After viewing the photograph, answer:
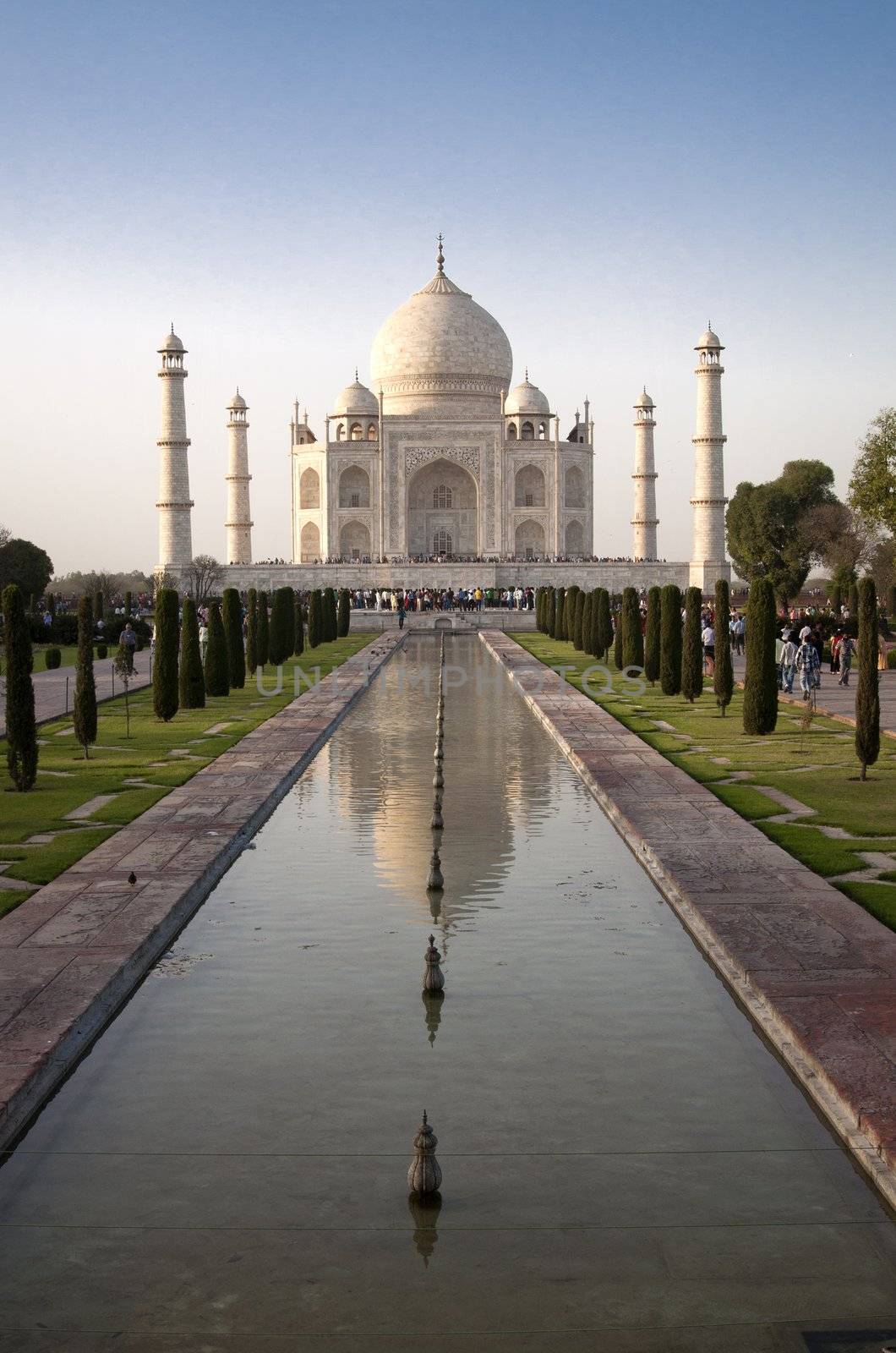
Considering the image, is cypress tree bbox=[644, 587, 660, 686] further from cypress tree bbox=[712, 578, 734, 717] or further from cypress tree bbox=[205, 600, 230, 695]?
cypress tree bbox=[205, 600, 230, 695]

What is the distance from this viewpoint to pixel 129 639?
15.7 m

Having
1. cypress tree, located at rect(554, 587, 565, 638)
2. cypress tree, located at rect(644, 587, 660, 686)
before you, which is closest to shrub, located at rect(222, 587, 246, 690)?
cypress tree, located at rect(644, 587, 660, 686)

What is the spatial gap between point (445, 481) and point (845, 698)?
1289 inches

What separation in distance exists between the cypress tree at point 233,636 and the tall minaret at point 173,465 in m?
23.4

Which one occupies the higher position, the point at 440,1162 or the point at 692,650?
the point at 692,650

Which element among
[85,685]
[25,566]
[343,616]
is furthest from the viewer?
[25,566]

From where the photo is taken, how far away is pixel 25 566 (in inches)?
1449

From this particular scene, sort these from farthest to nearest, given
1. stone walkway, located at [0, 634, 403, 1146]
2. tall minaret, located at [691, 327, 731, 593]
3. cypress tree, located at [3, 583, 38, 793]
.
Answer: tall minaret, located at [691, 327, 731, 593], cypress tree, located at [3, 583, 38, 793], stone walkway, located at [0, 634, 403, 1146]

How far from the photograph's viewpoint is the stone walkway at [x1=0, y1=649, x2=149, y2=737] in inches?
559

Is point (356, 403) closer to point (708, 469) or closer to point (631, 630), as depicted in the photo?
point (708, 469)

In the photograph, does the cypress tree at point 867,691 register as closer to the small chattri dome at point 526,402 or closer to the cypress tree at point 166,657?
the cypress tree at point 166,657

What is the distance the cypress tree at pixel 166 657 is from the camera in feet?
42.7

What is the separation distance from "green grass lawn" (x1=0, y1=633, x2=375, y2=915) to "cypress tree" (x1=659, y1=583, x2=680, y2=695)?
3.90 metres

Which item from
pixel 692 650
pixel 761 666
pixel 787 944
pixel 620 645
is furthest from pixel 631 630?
pixel 787 944
